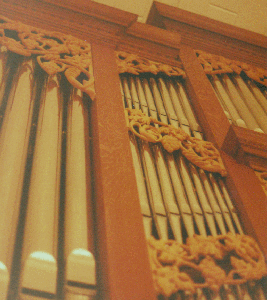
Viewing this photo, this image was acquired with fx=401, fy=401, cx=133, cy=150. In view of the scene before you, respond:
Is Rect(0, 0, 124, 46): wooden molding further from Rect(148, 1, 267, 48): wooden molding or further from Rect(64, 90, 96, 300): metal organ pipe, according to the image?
Rect(64, 90, 96, 300): metal organ pipe

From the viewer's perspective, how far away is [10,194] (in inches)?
76.4

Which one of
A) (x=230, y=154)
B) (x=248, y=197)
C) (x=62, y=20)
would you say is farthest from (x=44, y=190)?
(x=62, y=20)

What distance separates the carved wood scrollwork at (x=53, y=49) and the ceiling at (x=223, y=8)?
4.63ft

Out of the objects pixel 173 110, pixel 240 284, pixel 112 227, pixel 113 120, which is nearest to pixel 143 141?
pixel 113 120

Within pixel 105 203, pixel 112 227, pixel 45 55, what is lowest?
pixel 112 227

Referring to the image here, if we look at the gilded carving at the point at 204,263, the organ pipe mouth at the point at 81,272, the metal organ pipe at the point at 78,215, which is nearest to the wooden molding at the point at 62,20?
the metal organ pipe at the point at 78,215

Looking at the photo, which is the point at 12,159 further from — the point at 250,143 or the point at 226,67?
the point at 226,67

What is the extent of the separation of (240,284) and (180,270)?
0.30 meters

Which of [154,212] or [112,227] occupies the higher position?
[154,212]

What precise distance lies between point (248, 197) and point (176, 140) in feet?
2.11

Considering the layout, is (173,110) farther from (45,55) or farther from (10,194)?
(10,194)

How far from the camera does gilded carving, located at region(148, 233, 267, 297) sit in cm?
180

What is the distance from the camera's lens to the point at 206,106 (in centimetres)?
328

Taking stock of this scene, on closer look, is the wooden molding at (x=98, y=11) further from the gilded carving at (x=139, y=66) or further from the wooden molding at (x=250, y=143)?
the wooden molding at (x=250, y=143)
